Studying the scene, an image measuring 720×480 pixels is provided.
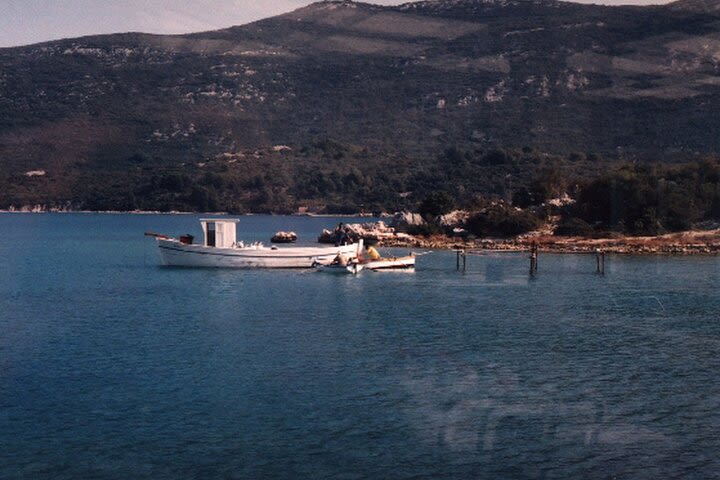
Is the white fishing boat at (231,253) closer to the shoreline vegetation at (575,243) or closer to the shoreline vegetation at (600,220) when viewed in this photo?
the shoreline vegetation at (575,243)

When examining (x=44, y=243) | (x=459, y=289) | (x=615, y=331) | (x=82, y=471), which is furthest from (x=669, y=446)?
(x=44, y=243)

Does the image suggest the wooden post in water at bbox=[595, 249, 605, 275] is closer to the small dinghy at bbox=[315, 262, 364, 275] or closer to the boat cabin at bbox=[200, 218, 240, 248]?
the small dinghy at bbox=[315, 262, 364, 275]

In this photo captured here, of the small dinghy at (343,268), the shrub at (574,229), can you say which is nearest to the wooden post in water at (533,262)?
the small dinghy at (343,268)

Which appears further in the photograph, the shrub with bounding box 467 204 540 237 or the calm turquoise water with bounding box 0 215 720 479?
the shrub with bounding box 467 204 540 237

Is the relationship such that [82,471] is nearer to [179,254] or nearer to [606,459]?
[606,459]

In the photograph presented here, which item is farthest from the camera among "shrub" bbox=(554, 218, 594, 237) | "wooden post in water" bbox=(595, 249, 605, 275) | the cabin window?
"shrub" bbox=(554, 218, 594, 237)

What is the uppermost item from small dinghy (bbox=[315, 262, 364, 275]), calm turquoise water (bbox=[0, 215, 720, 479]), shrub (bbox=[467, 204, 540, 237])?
shrub (bbox=[467, 204, 540, 237])

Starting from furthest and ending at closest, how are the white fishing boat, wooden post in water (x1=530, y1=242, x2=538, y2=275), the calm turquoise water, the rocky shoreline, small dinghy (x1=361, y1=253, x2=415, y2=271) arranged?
the rocky shoreline, the white fishing boat, small dinghy (x1=361, y1=253, x2=415, y2=271), wooden post in water (x1=530, y1=242, x2=538, y2=275), the calm turquoise water

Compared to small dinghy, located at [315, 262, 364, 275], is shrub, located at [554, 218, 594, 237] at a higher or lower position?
higher

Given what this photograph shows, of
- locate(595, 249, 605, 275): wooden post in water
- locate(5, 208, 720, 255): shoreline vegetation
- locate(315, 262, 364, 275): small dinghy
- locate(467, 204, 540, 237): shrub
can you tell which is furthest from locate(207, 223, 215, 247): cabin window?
locate(467, 204, 540, 237): shrub
